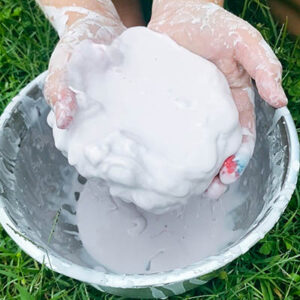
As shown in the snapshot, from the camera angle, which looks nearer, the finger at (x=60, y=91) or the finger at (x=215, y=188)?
the finger at (x=60, y=91)

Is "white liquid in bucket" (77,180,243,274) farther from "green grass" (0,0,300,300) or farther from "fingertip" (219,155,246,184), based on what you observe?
"fingertip" (219,155,246,184)

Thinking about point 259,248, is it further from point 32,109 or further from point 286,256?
point 32,109

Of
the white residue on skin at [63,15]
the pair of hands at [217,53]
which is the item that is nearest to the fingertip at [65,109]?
the pair of hands at [217,53]

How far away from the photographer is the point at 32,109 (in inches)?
49.7

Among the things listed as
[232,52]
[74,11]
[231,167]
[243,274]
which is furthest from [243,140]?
[74,11]

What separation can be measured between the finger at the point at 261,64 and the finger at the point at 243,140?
9cm

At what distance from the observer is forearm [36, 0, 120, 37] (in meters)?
1.19

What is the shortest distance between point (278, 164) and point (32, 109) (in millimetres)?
541

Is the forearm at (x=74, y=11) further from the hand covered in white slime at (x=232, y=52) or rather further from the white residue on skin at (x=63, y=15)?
the hand covered in white slime at (x=232, y=52)

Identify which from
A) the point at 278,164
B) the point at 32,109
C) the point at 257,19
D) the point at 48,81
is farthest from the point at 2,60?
the point at 278,164

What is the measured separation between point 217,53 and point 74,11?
324 millimetres

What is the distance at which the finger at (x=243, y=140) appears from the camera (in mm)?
1050

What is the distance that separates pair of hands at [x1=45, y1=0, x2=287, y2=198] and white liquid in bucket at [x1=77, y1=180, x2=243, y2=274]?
179 mm

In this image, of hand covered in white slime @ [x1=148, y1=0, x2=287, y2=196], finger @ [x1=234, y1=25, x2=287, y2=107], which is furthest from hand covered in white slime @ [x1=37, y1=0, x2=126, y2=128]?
finger @ [x1=234, y1=25, x2=287, y2=107]
